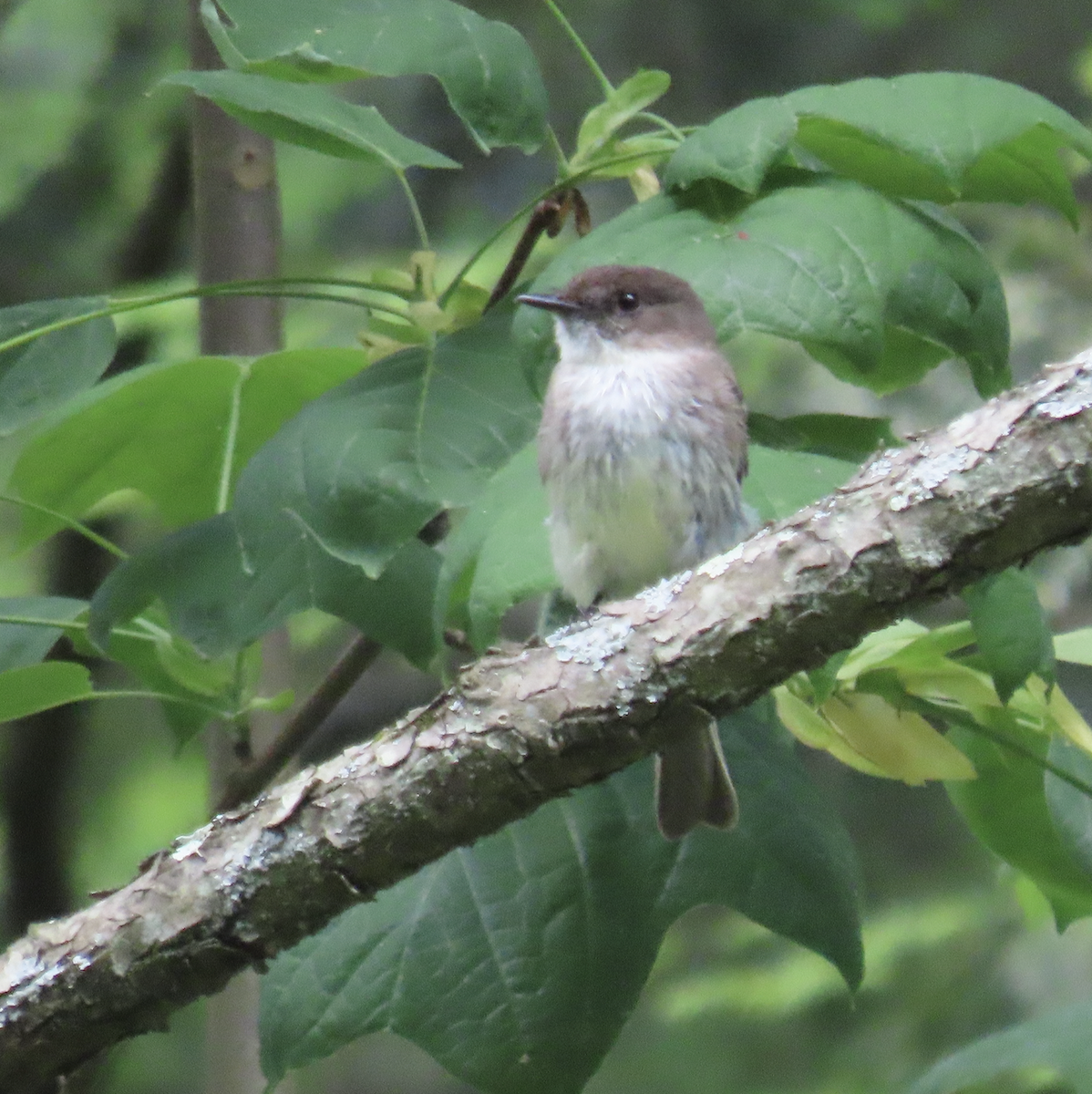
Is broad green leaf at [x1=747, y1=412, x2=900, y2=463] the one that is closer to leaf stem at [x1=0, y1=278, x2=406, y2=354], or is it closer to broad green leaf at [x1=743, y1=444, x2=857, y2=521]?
broad green leaf at [x1=743, y1=444, x2=857, y2=521]

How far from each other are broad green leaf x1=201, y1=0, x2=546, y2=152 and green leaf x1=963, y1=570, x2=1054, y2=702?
0.81 m

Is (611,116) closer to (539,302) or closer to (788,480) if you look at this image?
(539,302)

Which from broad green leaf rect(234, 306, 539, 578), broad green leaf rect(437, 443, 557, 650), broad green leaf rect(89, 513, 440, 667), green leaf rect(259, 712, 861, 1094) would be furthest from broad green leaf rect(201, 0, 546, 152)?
green leaf rect(259, 712, 861, 1094)

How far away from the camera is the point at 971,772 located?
1933 millimetres

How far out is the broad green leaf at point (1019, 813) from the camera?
200 cm

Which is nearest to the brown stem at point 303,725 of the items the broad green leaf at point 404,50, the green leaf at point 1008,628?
the broad green leaf at point 404,50

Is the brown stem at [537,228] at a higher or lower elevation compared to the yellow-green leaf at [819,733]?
higher

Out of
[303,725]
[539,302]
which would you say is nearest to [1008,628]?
[539,302]

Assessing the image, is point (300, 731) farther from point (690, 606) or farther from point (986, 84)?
point (986, 84)

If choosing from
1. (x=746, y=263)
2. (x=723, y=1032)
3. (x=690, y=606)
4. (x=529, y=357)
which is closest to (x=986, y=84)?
(x=746, y=263)

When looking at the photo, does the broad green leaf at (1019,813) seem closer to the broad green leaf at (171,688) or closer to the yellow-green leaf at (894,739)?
the yellow-green leaf at (894,739)

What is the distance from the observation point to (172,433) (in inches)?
96.3

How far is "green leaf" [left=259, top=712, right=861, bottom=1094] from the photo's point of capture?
76.7 inches

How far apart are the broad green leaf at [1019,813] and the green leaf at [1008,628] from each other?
35 cm
